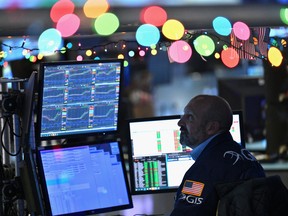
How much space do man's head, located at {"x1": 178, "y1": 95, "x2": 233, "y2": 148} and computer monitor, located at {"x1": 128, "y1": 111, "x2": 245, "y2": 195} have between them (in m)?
0.54

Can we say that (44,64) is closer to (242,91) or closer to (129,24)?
(129,24)

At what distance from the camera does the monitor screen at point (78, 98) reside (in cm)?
308

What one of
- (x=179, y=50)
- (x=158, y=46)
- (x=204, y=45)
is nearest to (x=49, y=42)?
(x=158, y=46)

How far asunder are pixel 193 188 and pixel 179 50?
1108 millimetres

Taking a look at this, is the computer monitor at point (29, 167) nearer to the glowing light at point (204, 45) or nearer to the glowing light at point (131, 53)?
the glowing light at point (131, 53)

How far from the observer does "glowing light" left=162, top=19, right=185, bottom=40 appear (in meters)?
3.42

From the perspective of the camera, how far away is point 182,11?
4.28 meters

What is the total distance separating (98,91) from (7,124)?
465 mm

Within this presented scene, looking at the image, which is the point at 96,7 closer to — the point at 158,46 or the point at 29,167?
the point at 158,46

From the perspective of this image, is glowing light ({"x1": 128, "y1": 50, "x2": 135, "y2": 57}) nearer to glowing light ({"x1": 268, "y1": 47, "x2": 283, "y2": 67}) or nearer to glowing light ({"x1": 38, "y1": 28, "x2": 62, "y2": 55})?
glowing light ({"x1": 38, "y1": 28, "x2": 62, "y2": 55})

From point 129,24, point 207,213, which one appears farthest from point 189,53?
point 207,213

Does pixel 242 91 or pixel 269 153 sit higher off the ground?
pixel 242 91

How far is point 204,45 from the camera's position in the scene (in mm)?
3471

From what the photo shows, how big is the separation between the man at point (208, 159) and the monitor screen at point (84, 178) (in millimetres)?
466
